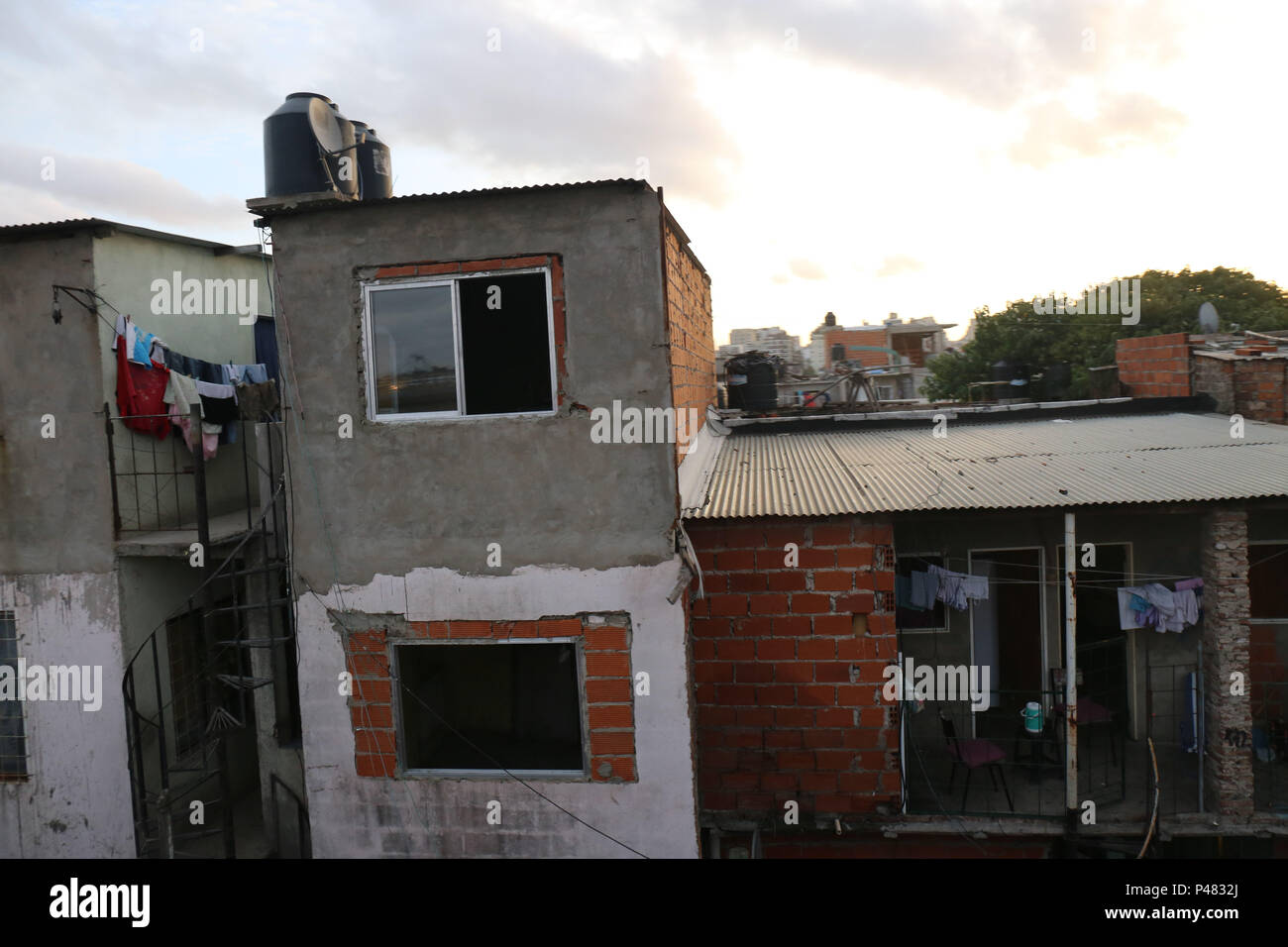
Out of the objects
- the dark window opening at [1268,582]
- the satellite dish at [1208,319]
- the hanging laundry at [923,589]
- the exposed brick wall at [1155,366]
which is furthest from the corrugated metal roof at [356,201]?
the satellite dish at [1208,319]

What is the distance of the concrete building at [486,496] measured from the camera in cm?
647

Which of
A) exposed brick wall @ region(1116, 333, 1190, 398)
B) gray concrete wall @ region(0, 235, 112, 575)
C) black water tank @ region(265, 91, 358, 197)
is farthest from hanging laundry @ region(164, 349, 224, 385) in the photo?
exposed brick wall @ region(1116, 333, 1190, 398)

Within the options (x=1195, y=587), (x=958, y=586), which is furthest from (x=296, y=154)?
(x=1195, y=587)

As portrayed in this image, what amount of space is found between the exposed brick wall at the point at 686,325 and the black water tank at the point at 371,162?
Answer: 3.11 m

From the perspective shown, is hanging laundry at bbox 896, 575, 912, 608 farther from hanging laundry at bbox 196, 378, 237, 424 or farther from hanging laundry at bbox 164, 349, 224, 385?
hanging laundry at bbox 164, 349, 224, 385

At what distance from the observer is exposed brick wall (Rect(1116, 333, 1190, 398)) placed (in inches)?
488

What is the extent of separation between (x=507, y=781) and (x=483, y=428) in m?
2.78

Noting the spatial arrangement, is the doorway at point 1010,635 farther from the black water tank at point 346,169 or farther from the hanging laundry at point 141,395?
the hanging laundry at point 141,395

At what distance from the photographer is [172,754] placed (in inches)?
335

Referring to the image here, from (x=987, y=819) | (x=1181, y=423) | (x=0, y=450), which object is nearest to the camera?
(x=987, y=819)

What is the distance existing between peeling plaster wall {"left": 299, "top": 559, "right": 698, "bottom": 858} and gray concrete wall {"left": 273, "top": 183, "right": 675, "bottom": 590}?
19cm

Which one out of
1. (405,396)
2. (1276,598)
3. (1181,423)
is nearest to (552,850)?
(405,396)

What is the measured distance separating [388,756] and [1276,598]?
8.97 meters
